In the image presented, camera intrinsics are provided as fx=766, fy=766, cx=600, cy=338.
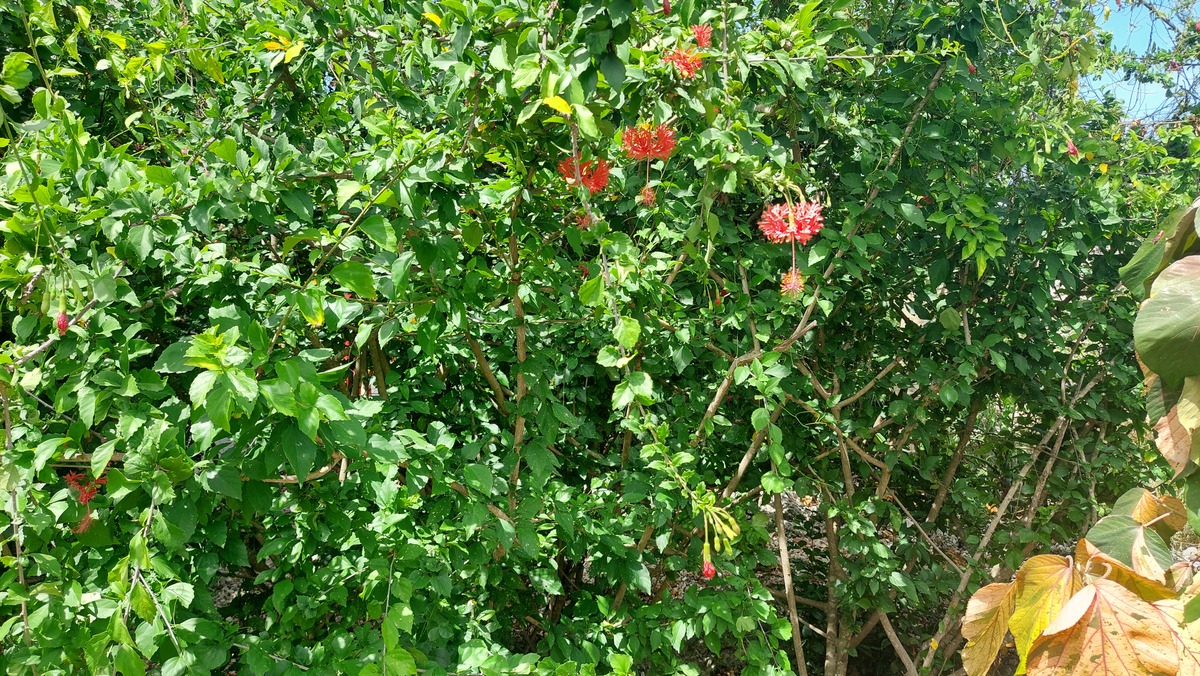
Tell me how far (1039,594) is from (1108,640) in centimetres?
11

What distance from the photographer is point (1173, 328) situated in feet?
2.11

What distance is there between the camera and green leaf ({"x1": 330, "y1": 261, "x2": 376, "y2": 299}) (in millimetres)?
1159

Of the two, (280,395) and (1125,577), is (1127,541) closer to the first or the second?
(1125,577)

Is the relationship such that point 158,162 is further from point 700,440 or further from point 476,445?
point 700,440

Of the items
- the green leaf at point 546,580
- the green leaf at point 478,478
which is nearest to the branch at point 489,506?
the green leaf at point 478,478

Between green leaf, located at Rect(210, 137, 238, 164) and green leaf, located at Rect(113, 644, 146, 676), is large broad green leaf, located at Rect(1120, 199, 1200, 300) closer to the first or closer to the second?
green leaf, located at Rect(210, 137, 238, 164)

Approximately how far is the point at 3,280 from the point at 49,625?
57 centimetres


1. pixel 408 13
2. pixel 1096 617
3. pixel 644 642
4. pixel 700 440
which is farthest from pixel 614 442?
pixel 1096 617

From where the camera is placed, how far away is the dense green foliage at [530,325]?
124 cm

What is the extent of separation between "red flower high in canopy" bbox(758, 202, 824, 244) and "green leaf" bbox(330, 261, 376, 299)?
0.94 m

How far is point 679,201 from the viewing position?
1967 millimetres

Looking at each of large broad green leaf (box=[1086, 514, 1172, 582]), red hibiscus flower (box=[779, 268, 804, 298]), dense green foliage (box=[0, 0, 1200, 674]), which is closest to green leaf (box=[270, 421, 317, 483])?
dense green foliage (box=[0, 0, 1200, 674])

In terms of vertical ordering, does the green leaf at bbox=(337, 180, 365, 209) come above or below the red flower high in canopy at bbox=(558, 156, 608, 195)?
below

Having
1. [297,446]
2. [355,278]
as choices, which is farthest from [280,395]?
[355,278]
